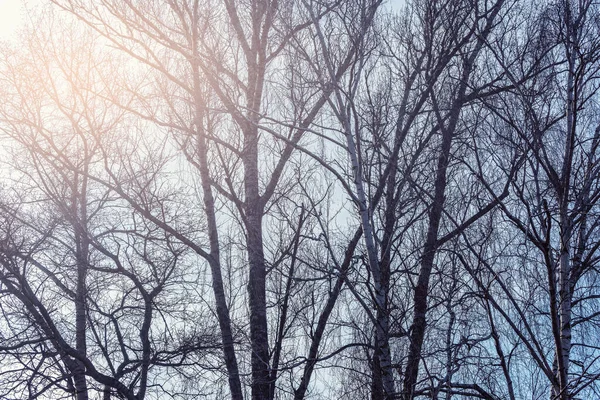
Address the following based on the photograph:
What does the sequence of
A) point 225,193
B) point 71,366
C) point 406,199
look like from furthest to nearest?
point 225,193 → point 71,366 → point 406,199

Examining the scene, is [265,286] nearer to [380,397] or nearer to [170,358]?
[170,358]

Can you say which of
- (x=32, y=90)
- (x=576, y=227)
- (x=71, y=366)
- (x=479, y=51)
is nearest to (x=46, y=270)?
(x=71, y=366)

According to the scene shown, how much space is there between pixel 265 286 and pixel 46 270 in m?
3.38

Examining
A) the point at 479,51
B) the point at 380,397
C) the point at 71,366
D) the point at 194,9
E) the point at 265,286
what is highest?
the point at 194,9

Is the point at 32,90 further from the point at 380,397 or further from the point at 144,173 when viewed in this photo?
the point at 380,397

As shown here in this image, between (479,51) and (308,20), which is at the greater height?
(308,20)

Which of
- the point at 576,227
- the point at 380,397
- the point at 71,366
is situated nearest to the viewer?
the point at 576,227

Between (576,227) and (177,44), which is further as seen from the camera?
(177,44)

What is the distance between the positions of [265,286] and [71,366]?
2924mm

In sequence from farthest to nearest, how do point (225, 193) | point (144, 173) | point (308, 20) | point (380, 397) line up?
point (144, 173) < point (225, 193) < point (308, 20) < point (380, 397)

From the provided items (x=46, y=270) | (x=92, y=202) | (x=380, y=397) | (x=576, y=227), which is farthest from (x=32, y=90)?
(x=576, y=227)

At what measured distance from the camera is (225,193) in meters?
9.98

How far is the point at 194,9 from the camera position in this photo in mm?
10023

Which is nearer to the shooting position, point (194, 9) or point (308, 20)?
point (308, 20)
